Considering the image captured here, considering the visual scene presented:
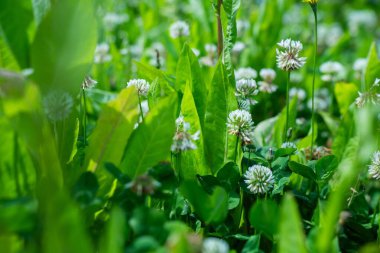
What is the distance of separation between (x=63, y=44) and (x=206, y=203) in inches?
16.8

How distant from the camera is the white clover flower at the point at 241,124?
1404 mm

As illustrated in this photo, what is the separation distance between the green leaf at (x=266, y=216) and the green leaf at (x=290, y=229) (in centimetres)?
12

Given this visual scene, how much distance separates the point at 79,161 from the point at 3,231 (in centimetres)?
38

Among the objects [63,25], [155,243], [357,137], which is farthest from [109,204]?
[357,137]

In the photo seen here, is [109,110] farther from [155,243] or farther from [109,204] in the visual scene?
[155,243]

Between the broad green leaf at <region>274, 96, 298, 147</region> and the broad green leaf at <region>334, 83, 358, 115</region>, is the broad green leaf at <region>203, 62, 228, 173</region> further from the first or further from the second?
the broad green leaf at <region>334, 83, 358, 115</region>

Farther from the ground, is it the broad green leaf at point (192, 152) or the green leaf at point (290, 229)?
the broad green leaf at point (192, 152)

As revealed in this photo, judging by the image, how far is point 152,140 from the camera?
3.98 feet

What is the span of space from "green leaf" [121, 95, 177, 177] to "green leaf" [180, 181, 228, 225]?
9 cm

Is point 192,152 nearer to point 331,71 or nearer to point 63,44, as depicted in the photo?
point 63,44

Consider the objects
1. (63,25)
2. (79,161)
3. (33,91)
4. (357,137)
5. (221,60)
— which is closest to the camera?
(33,91)

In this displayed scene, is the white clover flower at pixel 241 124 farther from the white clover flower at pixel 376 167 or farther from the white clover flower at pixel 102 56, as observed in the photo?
the white clover flower at pixel 102 56

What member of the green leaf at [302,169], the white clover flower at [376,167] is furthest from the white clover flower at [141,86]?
the white clover flower at [376,167]

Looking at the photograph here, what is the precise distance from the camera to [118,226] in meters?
0.89
